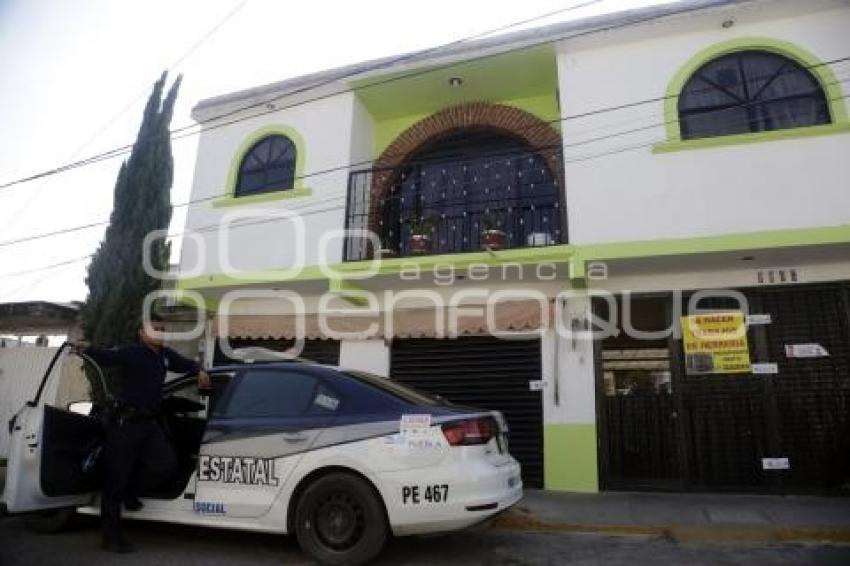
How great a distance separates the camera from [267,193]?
A: 1062 cm

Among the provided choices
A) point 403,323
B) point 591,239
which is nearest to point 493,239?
→ point 591,239

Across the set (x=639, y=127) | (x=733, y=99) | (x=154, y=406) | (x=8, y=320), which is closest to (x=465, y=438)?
(x=154, y=406)

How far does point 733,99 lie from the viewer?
8664 mm

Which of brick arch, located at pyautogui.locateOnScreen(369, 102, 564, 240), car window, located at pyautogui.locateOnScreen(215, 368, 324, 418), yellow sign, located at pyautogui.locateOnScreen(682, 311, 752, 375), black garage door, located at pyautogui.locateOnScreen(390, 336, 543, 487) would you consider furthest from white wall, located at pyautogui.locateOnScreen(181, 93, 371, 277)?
yellow sign, located at pyautogui.locateOnScreen(682, 311, 752, 375)

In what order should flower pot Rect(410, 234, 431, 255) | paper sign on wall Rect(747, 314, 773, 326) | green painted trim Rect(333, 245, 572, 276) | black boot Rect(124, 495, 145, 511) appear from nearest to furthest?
black boot Rect(124, 495, 145, 511) < paper sign on wall Rect(747, 314, 773, 326) < green painted trim Rect(333, 245, 572, 276) < flower pot Rect(410, 234, 431, 255)

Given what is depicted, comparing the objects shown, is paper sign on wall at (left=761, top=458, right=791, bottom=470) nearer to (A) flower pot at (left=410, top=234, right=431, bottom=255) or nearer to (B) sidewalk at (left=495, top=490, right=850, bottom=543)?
(B) sidewalk at (left=495, top=490, right=850, bottom=543)

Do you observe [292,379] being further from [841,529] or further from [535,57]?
[535,57]

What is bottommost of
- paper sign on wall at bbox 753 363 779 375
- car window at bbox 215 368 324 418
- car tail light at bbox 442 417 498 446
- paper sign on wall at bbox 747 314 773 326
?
car tail light at bbox 442 417 498 446

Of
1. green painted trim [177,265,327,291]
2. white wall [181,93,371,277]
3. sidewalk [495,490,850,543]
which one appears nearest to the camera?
sidewalk [495,490,850,543]

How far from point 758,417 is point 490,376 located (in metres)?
3.77

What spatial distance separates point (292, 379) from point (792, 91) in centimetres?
789

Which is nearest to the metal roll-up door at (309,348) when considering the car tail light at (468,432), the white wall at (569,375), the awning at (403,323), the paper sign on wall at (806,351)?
the awning at (403,323)

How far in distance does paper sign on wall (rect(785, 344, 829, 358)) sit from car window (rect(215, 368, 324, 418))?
6.61m

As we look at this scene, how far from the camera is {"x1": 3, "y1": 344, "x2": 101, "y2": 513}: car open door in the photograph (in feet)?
16.5
